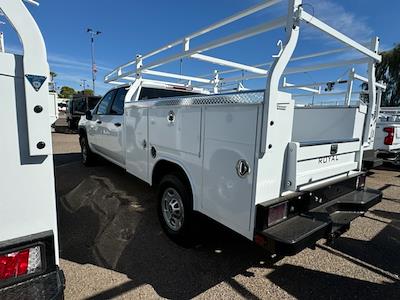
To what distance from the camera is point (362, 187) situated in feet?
10.9

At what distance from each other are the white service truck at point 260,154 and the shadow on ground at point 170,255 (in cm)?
30

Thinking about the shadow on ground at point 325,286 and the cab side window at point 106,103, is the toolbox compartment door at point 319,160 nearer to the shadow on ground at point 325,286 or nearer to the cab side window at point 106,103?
the shadow on ground at point 325,286

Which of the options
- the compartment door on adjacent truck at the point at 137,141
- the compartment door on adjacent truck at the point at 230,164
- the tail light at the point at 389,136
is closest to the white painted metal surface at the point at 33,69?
the compartment door on adjacent truck at the point at 230,164

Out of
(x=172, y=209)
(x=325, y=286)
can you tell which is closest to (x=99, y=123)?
(x=172, y=209)

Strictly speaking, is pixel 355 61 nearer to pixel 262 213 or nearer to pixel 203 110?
pixel 203 110

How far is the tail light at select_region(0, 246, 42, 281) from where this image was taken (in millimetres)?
1290

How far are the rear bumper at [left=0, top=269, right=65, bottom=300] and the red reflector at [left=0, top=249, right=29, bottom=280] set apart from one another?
59 millimetres

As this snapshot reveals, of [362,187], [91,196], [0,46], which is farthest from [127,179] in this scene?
[362,187]

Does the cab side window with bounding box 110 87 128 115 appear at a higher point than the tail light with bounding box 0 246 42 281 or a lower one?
higher

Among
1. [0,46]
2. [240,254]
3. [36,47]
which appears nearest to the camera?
[36,47]

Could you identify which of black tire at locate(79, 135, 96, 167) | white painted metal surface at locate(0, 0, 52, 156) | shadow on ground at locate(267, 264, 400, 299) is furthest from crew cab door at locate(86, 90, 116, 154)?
shadow on ground at locate(267, 264, 400, 299)

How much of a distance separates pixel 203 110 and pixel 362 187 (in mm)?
2343

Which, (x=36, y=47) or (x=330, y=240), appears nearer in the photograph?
(x=36, y=47)

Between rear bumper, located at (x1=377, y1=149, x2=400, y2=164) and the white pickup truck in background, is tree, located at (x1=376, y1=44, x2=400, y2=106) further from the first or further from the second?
rear bumper, located at (x1=377, y1=149, x2=400, y2=164)
